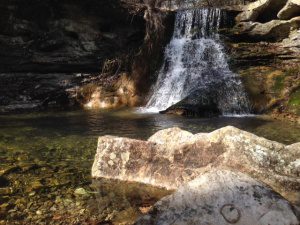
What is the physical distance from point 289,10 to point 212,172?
1607cm

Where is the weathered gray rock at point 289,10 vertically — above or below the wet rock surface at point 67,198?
above

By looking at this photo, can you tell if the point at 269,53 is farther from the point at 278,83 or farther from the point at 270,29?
the point at 278,83

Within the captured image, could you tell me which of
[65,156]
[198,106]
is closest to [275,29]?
[198,106]

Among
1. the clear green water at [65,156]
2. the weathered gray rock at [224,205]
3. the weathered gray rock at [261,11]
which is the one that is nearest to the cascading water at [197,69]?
the weathered gray rock at [261,11]

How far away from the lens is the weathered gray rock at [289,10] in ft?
58.9

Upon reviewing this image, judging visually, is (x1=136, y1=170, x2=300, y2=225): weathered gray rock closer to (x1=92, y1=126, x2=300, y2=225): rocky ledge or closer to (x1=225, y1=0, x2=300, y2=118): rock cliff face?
(x1=92, y1=126, x2=300, y2=225): rocky ledge

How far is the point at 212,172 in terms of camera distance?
4.37 metres

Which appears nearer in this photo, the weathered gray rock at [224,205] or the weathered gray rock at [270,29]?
the weathered gray rock at [224,205]

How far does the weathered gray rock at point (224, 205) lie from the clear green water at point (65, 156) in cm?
84

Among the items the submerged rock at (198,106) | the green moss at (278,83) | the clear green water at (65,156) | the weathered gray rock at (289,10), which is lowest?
the clear green water at (65,156)

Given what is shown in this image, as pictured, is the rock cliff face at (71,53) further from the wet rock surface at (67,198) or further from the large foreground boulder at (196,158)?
the large foreground boulder at (196,158)

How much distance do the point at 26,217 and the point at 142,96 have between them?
1403 cm

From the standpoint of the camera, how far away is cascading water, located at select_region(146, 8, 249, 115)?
1584 centimetres

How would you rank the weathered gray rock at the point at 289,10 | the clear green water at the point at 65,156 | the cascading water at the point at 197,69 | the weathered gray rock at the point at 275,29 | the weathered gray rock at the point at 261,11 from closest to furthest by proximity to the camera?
the clear green water at the point at 65,156
the cascading water at the point at 197,69
the weathered gray rock at the point at 289,10
the weathered gray rock at the point at 275,29
the weathered gray rock at the point at 261,11
